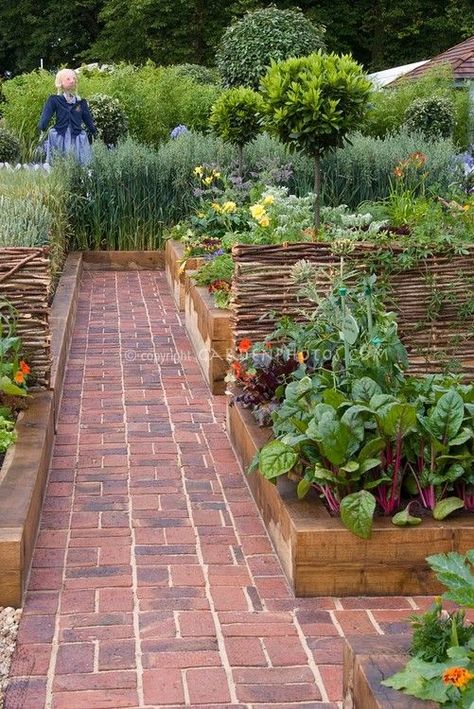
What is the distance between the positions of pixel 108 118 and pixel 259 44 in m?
4.07

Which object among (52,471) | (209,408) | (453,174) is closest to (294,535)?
(52,471)

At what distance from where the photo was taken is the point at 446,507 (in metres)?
3.72

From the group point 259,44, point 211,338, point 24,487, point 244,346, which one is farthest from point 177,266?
point 259,44

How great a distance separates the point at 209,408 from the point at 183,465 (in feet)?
3.58

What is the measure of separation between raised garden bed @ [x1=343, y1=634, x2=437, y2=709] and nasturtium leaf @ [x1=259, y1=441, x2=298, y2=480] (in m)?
1.11

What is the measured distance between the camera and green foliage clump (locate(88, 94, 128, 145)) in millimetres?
15086

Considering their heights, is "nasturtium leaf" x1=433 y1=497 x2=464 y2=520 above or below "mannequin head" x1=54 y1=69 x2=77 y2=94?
below

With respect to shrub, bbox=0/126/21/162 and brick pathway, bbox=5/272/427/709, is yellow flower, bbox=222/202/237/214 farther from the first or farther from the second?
shrub, bbox=0/126/21/162

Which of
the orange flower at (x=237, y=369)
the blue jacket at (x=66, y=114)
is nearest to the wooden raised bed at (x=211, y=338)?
the orange flower at (x=237, y=369)

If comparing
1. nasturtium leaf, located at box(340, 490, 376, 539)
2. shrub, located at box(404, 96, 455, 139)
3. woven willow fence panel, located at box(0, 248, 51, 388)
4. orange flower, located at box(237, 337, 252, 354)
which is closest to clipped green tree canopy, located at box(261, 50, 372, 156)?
orange flower, located at box(237, 337, 252, 354)

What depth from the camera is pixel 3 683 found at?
119 inches

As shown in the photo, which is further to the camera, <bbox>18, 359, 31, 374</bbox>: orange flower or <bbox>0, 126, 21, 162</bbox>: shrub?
<bbox>0, 126, 21, 162</bbox>: shrub

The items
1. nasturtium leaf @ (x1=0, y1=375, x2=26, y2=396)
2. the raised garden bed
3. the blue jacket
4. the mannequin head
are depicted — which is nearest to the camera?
the raised garden bed

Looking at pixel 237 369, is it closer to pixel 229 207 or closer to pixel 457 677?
pixel 457 677
